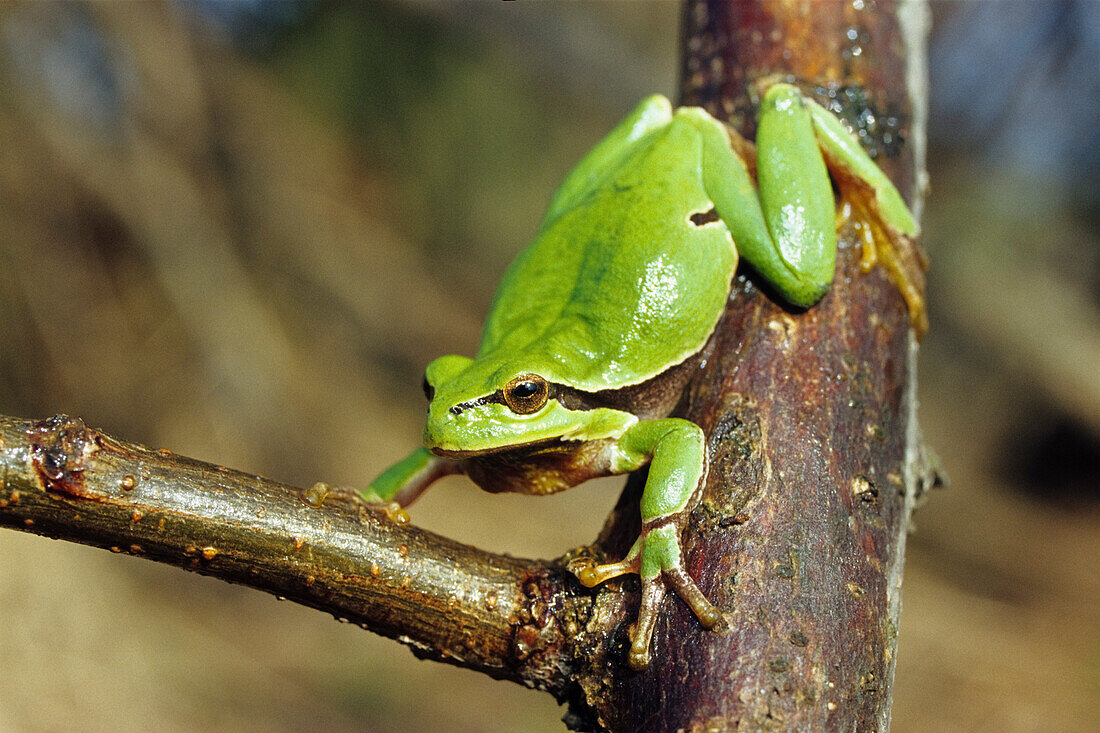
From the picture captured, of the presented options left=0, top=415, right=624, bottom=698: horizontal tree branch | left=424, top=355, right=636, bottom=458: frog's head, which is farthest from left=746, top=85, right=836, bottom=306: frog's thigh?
left=0, top=415, right=624, bottom=698: horizontal tree branch

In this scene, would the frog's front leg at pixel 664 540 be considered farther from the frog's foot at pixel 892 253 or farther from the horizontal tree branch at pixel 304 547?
the frog's foot at pixel 892 253

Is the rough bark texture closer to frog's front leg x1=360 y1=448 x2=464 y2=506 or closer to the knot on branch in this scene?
frog's front leg x1=360 y1=448 x2=464 y2=506

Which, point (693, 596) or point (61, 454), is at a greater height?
point (693, 596)

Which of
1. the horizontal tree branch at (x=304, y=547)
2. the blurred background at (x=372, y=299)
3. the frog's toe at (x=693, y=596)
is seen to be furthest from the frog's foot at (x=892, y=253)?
the blurred background at (x=372, y=299)

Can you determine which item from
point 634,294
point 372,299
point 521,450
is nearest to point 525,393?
point 521,450

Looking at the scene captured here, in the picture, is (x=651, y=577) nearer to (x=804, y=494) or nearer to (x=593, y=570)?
(x=593, y=570)
